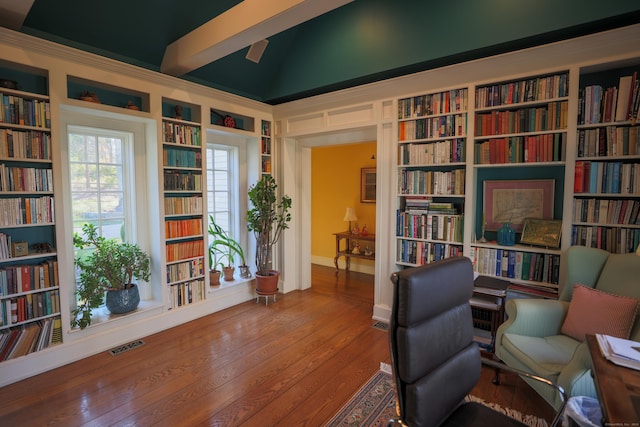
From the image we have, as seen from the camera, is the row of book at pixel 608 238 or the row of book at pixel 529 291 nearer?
the row of book at pixel 608 238

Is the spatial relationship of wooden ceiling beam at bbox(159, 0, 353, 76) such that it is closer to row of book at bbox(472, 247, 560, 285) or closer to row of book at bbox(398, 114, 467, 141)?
row of book at bbox(398, 114, 467, 141)

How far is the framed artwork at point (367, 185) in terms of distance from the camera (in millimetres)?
5234

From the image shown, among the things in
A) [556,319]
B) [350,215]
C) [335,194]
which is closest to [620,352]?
[556,319]

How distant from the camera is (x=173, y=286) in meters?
3.38

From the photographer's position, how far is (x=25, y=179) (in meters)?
2.44

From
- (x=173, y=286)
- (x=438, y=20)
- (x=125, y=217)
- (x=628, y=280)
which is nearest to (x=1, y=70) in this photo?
(x=125, y=217)

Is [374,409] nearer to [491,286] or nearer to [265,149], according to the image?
[491,286]

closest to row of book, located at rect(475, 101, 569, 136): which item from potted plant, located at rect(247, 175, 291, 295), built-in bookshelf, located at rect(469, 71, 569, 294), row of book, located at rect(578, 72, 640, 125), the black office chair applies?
built-in bookshelf, located at rect(469, 71, 569, 294)

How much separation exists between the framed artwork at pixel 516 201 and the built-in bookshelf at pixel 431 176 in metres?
0.25

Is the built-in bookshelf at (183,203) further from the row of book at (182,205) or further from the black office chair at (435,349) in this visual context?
the black office chair at (435,349)

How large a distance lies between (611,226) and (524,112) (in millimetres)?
1097

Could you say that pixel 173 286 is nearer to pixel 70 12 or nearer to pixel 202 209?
pixel 202 209

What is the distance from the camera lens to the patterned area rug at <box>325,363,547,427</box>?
6.40ft

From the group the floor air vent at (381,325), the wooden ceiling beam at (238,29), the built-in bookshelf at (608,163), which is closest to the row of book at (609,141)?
the built-in bookshelf at (608,163)
